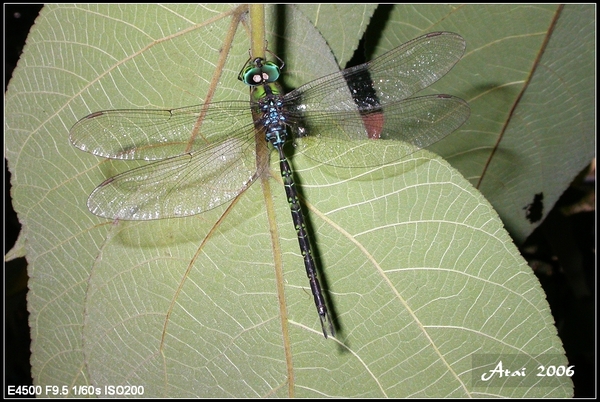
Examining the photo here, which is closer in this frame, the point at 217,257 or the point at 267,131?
the point at 217,257

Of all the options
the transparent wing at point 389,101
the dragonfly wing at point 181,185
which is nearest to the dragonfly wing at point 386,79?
the transparent wing at point 389,101

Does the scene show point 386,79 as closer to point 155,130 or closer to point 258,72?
point 258,72

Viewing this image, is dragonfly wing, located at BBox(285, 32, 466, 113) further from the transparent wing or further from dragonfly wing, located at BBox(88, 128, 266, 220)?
dragonfly wing, located at BBox(88, 128, 266, 220)

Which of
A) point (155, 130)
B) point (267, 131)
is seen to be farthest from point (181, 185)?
point (267, 131)

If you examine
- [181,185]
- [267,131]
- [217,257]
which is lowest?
[217,257]

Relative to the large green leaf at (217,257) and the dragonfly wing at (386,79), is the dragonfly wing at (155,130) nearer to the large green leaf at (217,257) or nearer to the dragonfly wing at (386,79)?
the large green leaf at (217,257)

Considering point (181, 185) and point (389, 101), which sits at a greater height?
point (389, 101)

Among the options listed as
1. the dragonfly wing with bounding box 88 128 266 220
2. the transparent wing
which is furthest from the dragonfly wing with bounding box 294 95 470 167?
the dragonfly wing with bounding box 88 128 266 220
